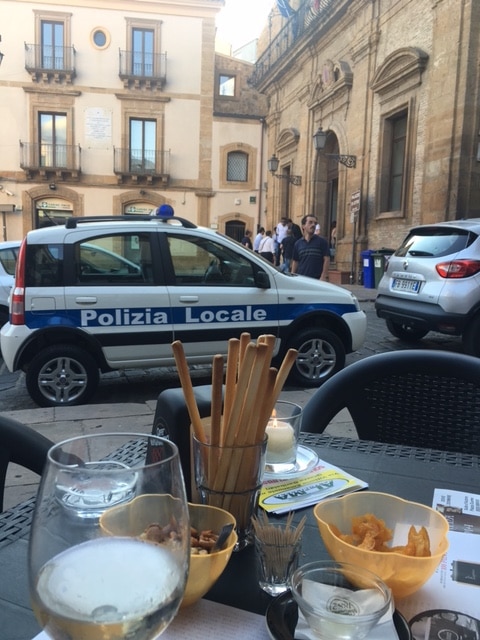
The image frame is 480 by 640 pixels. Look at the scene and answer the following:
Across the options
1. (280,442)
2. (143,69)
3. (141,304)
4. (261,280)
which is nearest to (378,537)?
(280,442)

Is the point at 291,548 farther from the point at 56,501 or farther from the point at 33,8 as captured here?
the point at 33,8

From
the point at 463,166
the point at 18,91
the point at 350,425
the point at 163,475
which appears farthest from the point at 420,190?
the point at 18,91

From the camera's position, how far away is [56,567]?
63 centimetres

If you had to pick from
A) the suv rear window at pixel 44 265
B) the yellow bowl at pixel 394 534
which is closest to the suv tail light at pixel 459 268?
the suv rear window at pixel 44 265

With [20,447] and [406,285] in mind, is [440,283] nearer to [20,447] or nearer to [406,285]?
[406,285]

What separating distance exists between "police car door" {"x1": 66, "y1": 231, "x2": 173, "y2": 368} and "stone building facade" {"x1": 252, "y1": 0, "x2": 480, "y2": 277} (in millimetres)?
8997

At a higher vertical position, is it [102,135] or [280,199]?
[102,135]

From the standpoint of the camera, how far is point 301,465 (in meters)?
1.44

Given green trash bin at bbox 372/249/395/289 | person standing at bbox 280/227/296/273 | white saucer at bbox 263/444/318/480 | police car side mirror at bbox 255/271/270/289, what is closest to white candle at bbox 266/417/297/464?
white saucer at bbox 263/444/318/480

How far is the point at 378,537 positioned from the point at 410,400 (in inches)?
48.4

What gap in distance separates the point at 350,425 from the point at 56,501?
3976mm

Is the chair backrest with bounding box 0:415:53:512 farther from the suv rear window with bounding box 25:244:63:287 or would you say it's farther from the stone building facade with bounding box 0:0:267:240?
the stone building facade with bounding box 0:0:267:240

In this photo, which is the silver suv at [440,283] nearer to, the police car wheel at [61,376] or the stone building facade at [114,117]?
the police car wheel at [61,376]

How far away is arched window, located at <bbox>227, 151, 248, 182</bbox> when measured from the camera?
28.9m
